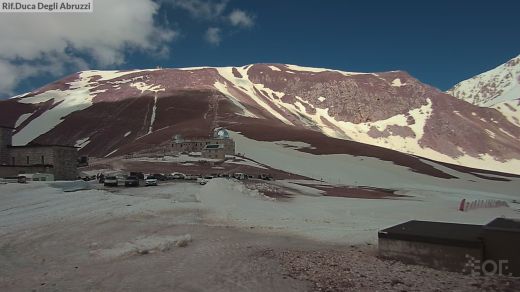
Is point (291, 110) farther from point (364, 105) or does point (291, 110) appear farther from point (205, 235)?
point (205, 235)

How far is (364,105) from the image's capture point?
183375 millimetres

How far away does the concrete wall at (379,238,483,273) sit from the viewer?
44.1ft

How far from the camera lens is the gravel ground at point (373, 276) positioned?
11836mm

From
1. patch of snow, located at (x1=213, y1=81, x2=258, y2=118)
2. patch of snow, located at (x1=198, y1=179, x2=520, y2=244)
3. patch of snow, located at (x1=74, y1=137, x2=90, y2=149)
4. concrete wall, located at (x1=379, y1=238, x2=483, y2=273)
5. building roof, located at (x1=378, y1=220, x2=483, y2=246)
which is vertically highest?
patch of snow, located at (x1=213, y1=81, x2=258, y2=118)

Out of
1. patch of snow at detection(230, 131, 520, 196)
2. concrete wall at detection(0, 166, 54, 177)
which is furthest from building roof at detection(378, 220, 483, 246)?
patch of snow at detection(230, 131, 520, 196)

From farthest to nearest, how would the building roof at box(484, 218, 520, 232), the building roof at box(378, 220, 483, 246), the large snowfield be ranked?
1. the building roof at box(378, 220, 483, 246)
2. the building roof at box(484, 218, 520, 232)
3. the large snowfield

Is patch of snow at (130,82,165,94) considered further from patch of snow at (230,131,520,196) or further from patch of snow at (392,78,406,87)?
patch of snow at (392,78,406,87)

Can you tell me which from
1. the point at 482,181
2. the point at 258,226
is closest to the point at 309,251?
the point at 258,226

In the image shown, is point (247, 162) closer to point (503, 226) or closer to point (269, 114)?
point (503, 226)

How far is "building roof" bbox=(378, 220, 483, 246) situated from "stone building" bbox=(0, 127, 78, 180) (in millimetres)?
45008

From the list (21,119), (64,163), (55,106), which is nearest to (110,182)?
(64,163)

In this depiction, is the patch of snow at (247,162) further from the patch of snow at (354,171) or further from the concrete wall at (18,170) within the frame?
the concrete wall at (18,170)

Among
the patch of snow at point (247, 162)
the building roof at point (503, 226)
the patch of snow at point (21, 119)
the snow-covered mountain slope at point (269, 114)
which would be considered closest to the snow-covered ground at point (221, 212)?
the building roof at point (503, 226)

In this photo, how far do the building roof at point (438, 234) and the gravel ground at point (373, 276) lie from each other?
2.88 feet
